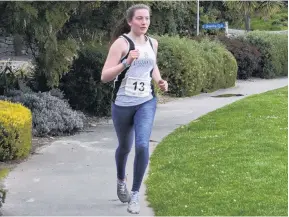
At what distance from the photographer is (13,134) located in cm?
812

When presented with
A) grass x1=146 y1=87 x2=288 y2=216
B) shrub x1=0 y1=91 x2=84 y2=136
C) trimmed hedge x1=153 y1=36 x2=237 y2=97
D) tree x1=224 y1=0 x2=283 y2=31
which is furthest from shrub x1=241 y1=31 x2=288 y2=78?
shrub x1=0 y1=91 x2=84 y2=136

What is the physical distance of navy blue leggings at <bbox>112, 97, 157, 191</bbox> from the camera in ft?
18.5

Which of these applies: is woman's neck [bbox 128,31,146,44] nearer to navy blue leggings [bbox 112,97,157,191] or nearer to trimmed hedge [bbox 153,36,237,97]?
navy blue leggings [bbox 112,97,157,191]

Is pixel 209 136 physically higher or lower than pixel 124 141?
lower

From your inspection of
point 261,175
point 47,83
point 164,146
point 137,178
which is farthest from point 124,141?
point 47,83

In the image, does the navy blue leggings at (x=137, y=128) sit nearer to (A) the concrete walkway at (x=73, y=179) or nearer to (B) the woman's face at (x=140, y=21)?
(A) the concrete walkway at (x=73, y=179)

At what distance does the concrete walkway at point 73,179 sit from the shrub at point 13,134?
204mm

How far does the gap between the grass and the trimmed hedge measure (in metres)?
5.18

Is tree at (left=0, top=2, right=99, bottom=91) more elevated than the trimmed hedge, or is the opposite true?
tree at (left=0, top=2, right=99, bottom=91)

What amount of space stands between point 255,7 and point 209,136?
24.2 meters

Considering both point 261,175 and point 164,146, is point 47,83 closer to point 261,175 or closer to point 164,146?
point 164,146

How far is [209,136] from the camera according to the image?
9805 mm

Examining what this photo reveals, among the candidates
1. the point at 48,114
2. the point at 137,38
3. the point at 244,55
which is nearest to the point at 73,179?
the point at 137,38

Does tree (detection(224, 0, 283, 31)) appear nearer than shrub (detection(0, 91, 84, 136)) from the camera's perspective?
No
